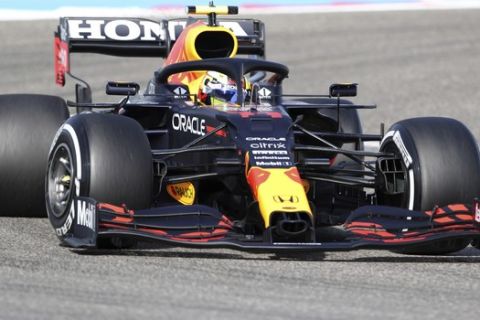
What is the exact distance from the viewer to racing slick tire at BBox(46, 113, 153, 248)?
27.2 ft

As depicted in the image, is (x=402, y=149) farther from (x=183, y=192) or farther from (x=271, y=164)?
(x=183, y=192)

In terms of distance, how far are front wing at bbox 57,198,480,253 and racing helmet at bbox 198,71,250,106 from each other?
1668 millimetres

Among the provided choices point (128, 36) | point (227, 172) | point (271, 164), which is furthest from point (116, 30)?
point (271, 164)

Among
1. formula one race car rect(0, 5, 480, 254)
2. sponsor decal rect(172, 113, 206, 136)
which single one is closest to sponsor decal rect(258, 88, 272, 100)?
formula one race car rect(0, 5, 480, 254)

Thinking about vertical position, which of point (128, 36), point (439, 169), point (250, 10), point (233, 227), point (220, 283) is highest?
point (250, 10)

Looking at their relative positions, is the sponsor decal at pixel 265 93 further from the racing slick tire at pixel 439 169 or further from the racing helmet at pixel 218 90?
the racing slick tire at pixel 439 169

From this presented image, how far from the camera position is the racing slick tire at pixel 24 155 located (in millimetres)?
9750

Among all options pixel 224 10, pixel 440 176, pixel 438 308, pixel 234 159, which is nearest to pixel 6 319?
pixel 438 308

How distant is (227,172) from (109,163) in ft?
2.60

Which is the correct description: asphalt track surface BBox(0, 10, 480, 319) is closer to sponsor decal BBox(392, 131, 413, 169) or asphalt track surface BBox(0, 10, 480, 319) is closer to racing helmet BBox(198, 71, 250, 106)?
sponsor decal BBox(392, 131, 413, 169)

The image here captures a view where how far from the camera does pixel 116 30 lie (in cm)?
1258

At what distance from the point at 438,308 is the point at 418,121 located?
2500 millimetres

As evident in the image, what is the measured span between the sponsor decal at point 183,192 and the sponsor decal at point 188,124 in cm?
37

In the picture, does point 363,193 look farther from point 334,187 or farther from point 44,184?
point 44,184
